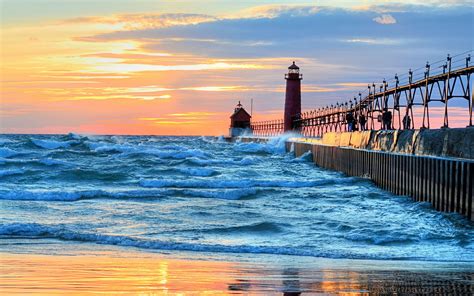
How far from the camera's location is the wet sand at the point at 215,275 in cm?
848

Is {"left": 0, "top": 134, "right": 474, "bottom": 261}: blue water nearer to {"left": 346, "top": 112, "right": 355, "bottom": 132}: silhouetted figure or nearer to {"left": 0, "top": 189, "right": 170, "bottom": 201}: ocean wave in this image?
{"left": 0, "top": 189, "right": 170, "bottom": 201}: ocean wave

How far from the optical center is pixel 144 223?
55.3 ft

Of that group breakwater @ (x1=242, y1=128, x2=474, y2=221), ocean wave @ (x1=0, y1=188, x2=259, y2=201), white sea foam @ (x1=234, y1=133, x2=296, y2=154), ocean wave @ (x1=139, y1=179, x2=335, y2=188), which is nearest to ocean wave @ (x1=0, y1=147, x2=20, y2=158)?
ocean wave @ (x1=139, y1=179, x2=335, y2=188)

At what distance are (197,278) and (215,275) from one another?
1.14 feet

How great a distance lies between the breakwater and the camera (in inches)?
650

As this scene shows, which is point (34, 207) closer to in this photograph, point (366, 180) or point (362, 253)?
point (362, 253)

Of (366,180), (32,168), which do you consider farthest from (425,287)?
(32,168)

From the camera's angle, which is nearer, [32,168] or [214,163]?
[32,168]

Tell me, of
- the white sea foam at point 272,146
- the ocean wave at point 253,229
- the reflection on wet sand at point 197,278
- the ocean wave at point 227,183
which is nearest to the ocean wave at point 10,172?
the ocean wave at point 227,183

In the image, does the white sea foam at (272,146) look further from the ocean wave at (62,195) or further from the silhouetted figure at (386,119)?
the ocean wave at (62,195)

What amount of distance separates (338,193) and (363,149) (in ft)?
16.6

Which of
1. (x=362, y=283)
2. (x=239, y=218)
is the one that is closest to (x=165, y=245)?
(x=362, y=283)

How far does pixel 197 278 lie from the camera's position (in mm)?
9406

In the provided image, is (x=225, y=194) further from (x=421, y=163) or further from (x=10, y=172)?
(x=10, y=172)
